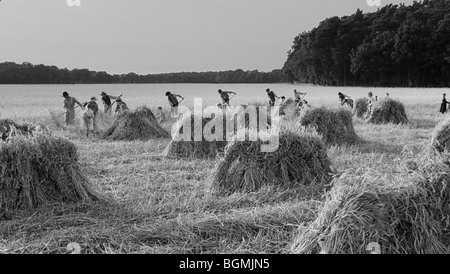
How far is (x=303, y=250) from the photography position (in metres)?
4.44

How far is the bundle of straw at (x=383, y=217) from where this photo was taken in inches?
165

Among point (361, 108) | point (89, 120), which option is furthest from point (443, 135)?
point (361, 108)

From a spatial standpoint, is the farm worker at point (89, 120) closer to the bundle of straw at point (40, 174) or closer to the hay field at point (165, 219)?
the hay field at point (165, 219)

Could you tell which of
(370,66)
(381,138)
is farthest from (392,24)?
(381,138)

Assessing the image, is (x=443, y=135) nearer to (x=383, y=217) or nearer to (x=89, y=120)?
(x=383, y=217)

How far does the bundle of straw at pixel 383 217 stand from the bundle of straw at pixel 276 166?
2.49 metres

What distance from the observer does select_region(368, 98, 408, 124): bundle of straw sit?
18141 mm

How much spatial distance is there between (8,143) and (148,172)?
115 inches

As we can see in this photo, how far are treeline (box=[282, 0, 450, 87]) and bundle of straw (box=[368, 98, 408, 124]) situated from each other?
47798mm

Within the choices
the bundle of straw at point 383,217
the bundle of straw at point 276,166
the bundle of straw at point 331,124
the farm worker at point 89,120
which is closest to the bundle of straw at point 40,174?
the bundle of straw at point 276,166

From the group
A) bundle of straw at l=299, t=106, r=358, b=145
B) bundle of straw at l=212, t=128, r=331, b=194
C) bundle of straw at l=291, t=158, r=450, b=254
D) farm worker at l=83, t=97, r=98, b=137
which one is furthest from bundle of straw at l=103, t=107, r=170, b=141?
bundle of straw at l=291, t=158, r=450, b=254

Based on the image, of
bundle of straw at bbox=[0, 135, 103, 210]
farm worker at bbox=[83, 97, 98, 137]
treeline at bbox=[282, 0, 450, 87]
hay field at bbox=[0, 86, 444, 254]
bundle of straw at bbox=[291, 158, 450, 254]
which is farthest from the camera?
treeline at bbox=[282, 0, 450, 87]

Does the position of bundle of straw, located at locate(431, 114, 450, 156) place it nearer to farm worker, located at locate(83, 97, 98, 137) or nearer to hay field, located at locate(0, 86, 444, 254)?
hay field, located at locate(0, 86, 444, 254)

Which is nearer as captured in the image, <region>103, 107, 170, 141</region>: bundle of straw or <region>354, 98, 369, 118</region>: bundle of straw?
<region>103, 107, 170, 141</region>: bundle of straw
